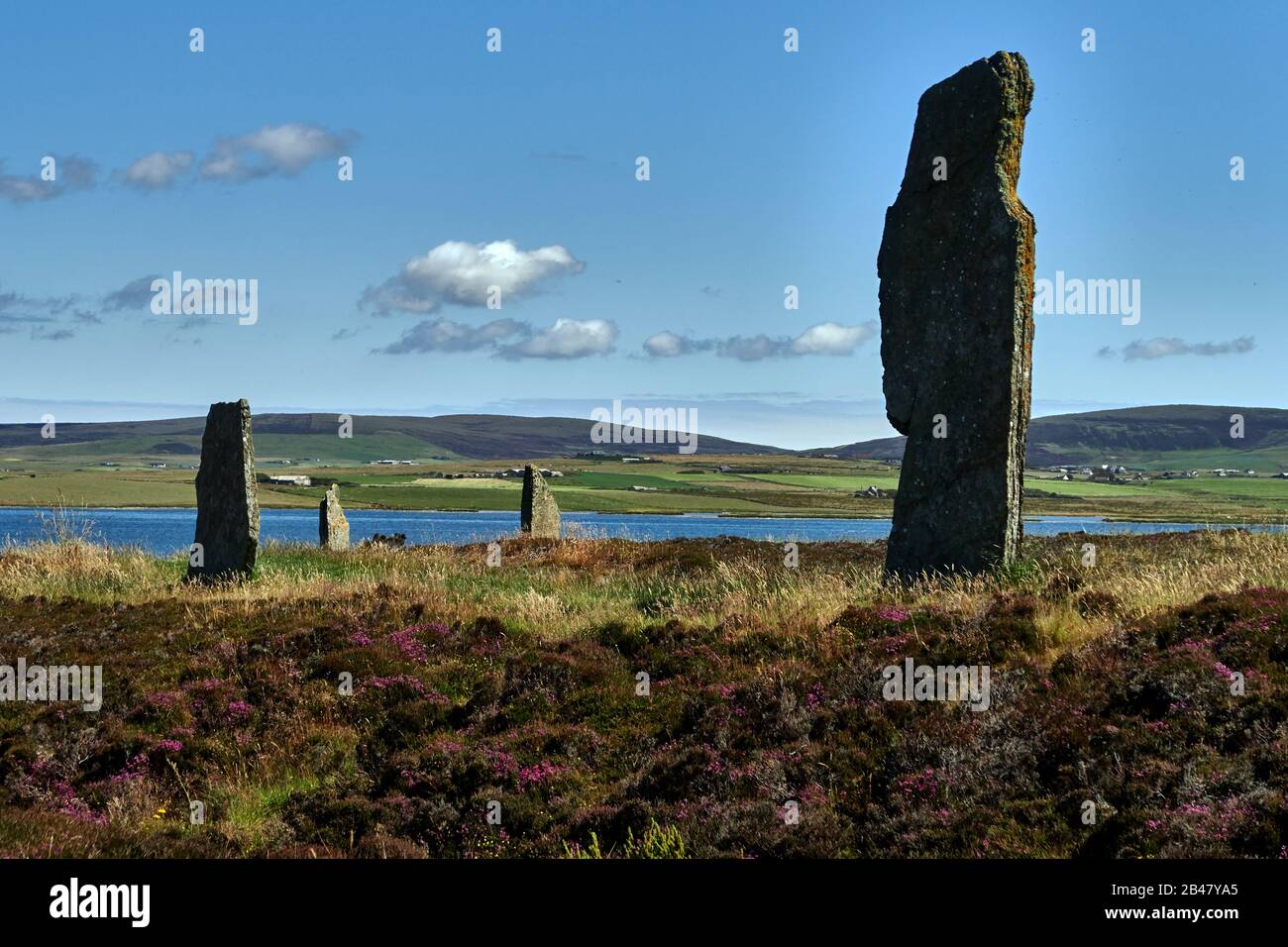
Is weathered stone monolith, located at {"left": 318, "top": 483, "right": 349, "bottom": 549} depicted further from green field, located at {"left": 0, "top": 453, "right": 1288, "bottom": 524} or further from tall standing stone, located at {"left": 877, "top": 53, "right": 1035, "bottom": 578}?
green field, located at {"left": 0, "top": 453, "right": 1288, "bottom": 524}

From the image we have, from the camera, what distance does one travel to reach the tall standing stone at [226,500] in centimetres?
2266

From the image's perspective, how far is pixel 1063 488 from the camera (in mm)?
127000

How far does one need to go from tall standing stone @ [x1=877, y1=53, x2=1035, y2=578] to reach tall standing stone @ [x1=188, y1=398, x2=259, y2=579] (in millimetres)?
12113

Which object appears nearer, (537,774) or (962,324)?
(537,774)

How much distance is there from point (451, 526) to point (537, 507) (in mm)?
36331

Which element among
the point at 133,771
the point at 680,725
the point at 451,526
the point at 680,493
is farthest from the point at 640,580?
the point at 680,493

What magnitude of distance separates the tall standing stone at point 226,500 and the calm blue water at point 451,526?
9.16 meters

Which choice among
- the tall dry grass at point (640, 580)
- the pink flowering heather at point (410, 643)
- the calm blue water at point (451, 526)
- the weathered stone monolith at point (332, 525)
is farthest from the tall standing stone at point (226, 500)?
the weathered stone monolith at point (332, 525)

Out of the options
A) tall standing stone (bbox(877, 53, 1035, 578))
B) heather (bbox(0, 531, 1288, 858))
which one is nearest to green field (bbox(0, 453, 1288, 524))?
tall standing stone (bbox(877, 53, 1035, 578))

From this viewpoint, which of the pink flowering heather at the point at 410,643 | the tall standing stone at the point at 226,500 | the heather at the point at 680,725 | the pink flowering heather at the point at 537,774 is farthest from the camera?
the tall standing stone at the point at 226,500

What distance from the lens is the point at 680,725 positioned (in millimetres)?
12602

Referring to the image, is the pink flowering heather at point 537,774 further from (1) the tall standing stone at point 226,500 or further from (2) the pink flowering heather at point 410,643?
(1) the tall standing stone at point 226,500

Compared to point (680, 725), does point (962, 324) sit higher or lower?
higher

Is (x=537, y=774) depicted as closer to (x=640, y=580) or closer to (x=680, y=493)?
(x=640, y=580)
